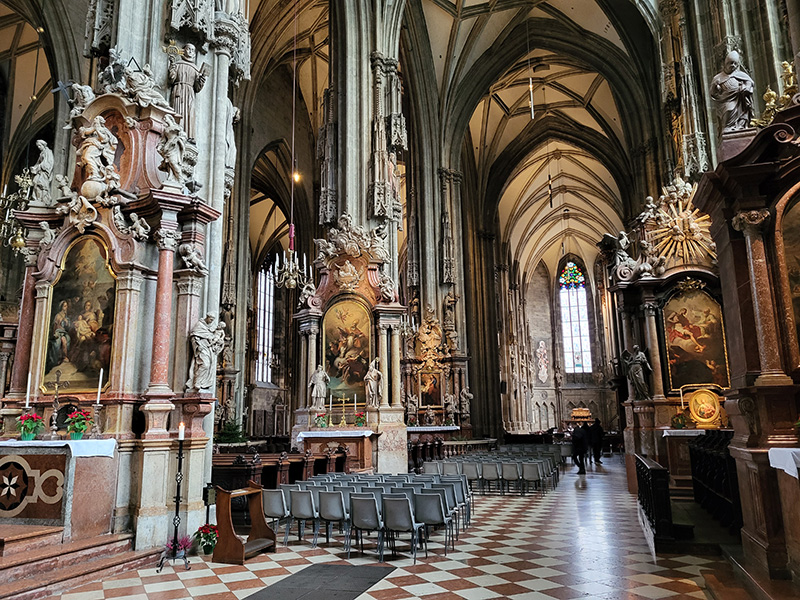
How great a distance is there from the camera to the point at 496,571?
586 centimetres

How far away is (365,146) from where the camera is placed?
16578mm

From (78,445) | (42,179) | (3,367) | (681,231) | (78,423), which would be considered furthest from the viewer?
(681,231)

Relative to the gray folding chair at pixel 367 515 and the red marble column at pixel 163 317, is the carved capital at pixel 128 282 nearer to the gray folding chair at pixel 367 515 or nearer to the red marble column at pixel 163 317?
the red marble column at pixel 163 317

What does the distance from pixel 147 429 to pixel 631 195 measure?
27979 millimetres

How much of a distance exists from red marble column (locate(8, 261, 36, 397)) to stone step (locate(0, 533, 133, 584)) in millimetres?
2362

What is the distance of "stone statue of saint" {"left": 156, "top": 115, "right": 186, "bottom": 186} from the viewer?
7426 millimetres

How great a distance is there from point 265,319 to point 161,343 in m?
26.6

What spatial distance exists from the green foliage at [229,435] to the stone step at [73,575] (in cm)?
1041

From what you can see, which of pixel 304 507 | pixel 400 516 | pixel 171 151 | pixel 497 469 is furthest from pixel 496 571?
pixel 171 151

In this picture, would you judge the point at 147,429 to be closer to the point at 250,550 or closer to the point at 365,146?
the point at 250,550

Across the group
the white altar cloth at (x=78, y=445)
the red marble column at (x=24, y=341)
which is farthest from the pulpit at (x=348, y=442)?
the white altar cloth at (x=78, y=445)

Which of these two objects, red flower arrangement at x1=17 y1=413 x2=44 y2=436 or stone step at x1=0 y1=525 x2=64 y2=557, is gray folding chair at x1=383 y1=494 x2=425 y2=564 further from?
red flower arrangement at x1=17 y1=413 x2=44 y2=436

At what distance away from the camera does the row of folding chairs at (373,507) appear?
6316 millimetres

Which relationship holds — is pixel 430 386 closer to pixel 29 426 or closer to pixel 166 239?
pixel 166 239
